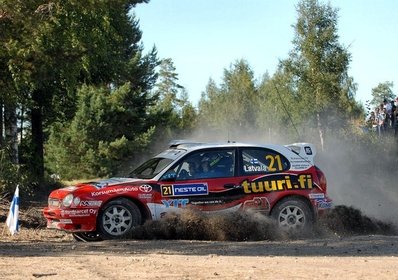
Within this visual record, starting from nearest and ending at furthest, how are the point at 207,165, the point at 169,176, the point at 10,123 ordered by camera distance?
the point at 169,176 < the point at 207,165 < the point at 10,123

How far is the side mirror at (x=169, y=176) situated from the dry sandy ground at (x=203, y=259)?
1.26 meters

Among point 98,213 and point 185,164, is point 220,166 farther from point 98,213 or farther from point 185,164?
point 98,213

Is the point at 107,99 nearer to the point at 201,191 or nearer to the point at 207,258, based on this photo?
the point at 201,191

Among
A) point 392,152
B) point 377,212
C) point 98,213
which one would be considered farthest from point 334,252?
point 392,152

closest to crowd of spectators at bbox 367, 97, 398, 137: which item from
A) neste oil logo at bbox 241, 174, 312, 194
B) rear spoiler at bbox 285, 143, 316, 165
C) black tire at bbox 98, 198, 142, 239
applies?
rear spoiler at bbox 285, 143, 316, 165

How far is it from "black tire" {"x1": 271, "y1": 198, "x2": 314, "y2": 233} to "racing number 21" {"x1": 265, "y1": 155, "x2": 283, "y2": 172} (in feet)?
1.97

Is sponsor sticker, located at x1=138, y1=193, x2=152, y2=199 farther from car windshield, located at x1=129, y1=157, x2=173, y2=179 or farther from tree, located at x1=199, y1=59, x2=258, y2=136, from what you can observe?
tree, located at x1=199, y1=59, x2=258, y2=136

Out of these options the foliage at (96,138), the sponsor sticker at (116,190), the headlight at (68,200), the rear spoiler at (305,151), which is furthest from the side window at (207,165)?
the foliage at (96,138)

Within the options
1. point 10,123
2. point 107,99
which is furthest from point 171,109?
point 10,123

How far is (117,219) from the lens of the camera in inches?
450

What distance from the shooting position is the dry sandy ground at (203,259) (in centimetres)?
740

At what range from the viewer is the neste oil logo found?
12.1 metres

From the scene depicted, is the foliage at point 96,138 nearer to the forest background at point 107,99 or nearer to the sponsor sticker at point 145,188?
the forest background at point 107,99

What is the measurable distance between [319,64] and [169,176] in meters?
24.5
